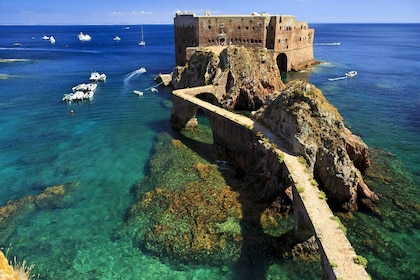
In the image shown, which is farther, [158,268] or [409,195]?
[409,195]

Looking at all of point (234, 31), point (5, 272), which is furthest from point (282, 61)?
point (5, 272)

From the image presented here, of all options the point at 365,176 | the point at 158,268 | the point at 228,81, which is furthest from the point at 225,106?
the point at 158,268

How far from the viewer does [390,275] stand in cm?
1955

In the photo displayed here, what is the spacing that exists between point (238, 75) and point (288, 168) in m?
27.2

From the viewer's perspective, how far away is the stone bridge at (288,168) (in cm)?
1633

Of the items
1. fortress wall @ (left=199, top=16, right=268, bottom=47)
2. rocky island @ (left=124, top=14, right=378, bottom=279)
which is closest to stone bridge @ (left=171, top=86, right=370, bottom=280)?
rocky island @ (left=124, top=14, right=378, bottom=279)

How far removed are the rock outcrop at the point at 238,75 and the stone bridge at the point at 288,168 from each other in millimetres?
3587

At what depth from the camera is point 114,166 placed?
34000 millimetres

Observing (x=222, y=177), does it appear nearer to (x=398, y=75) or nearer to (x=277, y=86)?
(x=277, y=86)

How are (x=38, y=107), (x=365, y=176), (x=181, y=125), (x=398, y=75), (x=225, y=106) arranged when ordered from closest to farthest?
(x=365, y=176), (x=181, y=125), (x=225, y=106), (x=38, y=107), (x=398, y=75)

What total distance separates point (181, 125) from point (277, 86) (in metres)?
19.7

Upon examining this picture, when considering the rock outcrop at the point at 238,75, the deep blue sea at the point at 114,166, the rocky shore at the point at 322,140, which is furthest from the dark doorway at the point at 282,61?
the rocky shore at the point at 322,140

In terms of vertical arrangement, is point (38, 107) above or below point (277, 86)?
below

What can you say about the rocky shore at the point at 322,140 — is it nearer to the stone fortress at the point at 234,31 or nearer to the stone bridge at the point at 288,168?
the stone bridge at the point at 288,168
